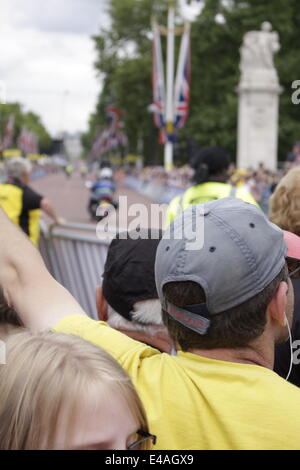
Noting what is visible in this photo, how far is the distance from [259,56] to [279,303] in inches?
1031

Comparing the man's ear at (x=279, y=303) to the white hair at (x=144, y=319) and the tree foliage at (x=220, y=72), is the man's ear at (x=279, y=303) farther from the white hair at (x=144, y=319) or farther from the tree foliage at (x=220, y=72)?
the tree foliage at (x=220, y=72)

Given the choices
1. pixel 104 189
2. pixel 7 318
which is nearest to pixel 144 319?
pixel 7 318

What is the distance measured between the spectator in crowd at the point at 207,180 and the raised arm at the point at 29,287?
2.58 meters

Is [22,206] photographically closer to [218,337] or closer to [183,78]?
[218,337]

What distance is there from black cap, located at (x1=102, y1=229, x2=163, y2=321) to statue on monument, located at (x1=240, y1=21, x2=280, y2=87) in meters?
24.5

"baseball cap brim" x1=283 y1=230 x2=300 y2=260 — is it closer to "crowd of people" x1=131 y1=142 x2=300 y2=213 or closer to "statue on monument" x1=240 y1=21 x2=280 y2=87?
"crowd of people" x1=131 y1=142 x2=300 y2=213

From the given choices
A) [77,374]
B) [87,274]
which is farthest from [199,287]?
[87,274]

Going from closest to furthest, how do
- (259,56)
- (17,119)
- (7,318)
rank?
(7,318) → (259,56) → (17,119)

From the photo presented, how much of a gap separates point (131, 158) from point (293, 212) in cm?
6537

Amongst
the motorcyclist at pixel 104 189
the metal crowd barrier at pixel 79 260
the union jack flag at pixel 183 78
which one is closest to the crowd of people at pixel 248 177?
the metal crowd barrier at pixel 79 260

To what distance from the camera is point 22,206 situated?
6.61m

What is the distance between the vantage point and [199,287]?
1687 mm

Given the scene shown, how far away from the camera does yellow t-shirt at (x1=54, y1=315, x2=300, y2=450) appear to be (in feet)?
4.92
